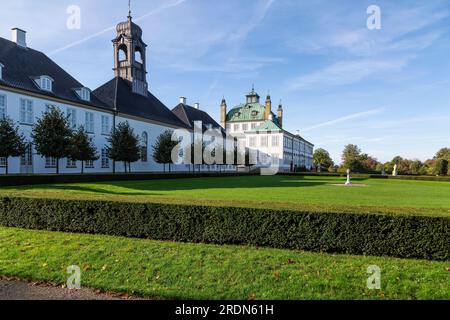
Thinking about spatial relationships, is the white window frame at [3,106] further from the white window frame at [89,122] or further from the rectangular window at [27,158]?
the white window frame at [89,122]

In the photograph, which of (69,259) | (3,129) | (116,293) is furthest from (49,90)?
(116,293)

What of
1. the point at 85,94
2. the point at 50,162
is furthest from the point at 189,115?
the point at 50,162

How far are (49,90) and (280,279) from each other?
30383 millimetres

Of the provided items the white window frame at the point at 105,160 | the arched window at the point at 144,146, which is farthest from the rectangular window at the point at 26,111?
the arched window at the point at 144,146

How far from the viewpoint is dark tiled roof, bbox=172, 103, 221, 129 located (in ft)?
184

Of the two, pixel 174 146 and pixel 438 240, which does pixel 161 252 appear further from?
pixel 174 146

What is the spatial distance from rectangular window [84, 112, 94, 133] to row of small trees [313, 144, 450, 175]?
43.4 m

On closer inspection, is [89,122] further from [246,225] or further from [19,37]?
[246,225]

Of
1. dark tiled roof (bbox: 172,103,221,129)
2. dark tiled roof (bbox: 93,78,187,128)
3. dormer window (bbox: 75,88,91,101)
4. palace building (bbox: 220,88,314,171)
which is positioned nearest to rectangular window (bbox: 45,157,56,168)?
dormer window (bbox: 75,88,91,101)

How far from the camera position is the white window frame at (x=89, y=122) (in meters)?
33.4

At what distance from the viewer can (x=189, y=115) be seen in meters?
57.8

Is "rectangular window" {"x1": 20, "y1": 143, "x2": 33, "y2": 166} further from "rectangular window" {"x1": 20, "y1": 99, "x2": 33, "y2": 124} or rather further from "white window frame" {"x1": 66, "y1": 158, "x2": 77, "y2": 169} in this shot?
"white window frame" {"x1": 66, "y1": 158, "x2": 77, "y2": 169}

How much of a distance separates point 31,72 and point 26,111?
4.47 m

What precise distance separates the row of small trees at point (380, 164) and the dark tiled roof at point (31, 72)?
4637 cm
